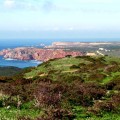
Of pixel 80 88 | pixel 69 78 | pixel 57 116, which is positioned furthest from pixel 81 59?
pixel 57 116

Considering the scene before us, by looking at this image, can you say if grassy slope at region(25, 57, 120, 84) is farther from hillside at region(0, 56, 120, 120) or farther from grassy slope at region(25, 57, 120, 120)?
hillside at region(0, 56, 120, 120)

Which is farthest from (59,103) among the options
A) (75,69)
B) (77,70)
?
(75,69)

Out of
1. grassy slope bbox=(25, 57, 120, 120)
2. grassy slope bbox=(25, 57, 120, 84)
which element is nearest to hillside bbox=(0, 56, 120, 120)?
grassy slope bbox=(25, 57, 120, 120)

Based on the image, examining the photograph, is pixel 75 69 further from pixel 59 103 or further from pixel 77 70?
pixel 59 103

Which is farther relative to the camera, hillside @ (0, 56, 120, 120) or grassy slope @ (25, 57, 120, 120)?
grassy slope @ (25, 57, 120, 120)

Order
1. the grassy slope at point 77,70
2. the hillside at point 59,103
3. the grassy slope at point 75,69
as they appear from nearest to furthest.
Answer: the hillside at point 59,103, the grassy slope at point 77,70, the grassy slope at point 75,69

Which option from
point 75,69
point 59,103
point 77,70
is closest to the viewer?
point 59,103

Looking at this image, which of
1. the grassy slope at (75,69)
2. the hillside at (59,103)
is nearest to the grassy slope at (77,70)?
the grassy slope at (75,69)

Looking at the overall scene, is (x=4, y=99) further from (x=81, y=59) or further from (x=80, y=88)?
(x=81, y=59)

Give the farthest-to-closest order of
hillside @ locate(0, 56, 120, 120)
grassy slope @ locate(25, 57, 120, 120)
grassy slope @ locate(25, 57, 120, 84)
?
grassy slope @ locate(25, 57, 120, 84), grassy slope @ locate(25, 57, 120, 120), hillside @ locate(0, 56, 120, 120)

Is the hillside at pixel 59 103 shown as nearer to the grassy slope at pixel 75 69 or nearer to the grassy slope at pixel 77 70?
the grassy slope at pixel 77 70

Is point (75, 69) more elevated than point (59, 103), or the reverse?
point (59, 103)

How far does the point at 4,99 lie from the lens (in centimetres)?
2402

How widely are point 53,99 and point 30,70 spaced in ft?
127
